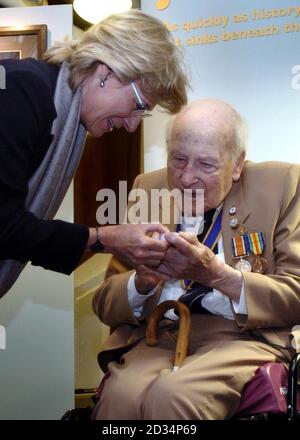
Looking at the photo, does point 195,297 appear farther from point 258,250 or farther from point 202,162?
point 202,162

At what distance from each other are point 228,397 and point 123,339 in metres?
0.54

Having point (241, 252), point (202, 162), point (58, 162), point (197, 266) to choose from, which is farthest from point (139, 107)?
point (241, 252)

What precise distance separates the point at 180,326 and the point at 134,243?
0.33 metres

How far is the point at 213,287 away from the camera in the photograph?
5.98 feet

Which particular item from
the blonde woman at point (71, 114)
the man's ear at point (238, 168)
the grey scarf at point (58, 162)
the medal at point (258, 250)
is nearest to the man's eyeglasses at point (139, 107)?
the blonde woman at point (71, 114)

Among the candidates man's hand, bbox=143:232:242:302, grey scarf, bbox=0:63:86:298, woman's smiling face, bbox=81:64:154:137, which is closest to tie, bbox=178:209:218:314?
man's hand, bbox=143:232:242:302

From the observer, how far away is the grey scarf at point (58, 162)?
159cm

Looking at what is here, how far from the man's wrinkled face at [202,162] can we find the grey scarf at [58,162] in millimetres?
400

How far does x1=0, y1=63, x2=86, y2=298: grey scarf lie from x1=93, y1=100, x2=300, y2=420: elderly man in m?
0.38

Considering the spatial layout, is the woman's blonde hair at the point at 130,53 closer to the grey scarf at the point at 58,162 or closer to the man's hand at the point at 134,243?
the grey scarf at the point at 58,162

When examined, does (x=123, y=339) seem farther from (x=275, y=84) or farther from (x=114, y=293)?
(x=275, y=84)
